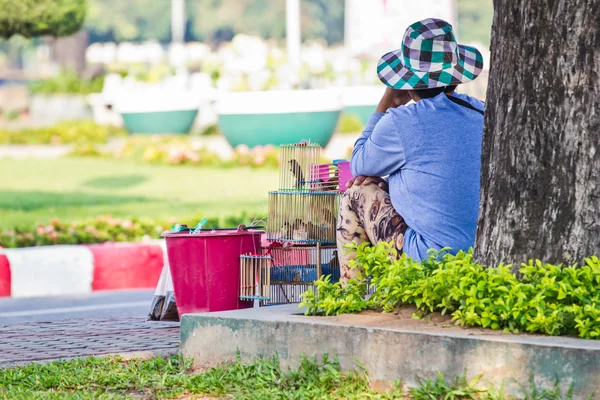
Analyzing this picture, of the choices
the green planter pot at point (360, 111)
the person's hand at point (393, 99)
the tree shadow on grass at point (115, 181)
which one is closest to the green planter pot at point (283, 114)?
the tree shadow on grass at point (115, 181)

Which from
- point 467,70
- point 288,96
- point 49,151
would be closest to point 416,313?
point 467,70

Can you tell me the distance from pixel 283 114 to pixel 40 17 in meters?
5.13

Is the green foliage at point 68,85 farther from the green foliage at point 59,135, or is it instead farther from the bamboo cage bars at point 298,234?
the bamboo cage bars at point 298,234

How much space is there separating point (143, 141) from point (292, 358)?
1337 cm

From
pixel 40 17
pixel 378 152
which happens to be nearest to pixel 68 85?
pixel 40 17

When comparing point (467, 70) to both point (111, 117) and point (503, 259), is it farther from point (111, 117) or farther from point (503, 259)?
point (111, 117)

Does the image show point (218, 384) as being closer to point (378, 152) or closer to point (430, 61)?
point (378, 152)

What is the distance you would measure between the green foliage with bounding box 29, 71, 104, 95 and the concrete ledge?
2311 cm

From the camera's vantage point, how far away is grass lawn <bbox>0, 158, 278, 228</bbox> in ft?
35.1

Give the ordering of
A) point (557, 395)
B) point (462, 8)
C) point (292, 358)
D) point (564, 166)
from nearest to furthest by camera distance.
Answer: point (557, 395), point (564, 166), point (292, 358), point (462, 8)

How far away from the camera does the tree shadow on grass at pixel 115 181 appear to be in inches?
527

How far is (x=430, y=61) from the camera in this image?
4918 mm

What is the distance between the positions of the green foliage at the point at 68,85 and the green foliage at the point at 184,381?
75.2 ft

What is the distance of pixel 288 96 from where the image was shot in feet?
53.5
